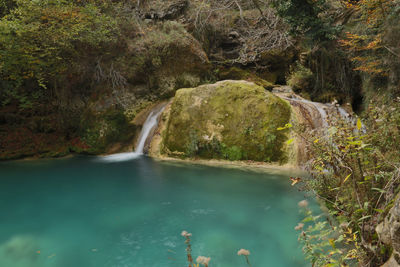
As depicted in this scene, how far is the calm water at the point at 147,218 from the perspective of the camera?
355 cm

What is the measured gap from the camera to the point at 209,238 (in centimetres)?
391

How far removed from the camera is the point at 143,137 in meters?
10.5

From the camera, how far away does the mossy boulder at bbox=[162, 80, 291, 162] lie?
7859 mm

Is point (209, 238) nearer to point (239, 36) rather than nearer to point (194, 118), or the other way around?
point (194, 118)

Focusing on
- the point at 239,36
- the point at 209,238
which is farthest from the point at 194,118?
the point at 239,36

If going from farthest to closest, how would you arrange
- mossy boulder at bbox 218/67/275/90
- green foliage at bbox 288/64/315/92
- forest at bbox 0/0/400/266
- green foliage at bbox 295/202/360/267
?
mossy boulder at bbox 218/67/275/90 < green foliage at bbox 288/64/315/92 < forest at bbox 0/0/400/266 < green foliage at bbox 295/202/360/267

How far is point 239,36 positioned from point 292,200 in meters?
12.3

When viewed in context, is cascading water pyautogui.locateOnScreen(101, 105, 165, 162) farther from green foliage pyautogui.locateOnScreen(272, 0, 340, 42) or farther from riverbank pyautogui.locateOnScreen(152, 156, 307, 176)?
green foliage pyautogui.locateOnScreen(272, 0, 340, 42)

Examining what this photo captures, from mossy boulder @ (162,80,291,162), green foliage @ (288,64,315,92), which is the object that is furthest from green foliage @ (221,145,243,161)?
green foliage @ (288,64,315,92)

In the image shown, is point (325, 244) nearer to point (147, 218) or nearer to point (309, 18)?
point (147, 218)

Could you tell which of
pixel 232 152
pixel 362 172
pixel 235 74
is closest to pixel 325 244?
pixel 362 172

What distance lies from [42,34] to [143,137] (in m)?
5.16

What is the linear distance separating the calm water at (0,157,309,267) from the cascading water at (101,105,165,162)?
2049mm

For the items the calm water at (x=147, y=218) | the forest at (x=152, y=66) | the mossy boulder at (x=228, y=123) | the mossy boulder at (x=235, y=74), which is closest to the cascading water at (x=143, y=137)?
the forest at (x=152, y=66)
